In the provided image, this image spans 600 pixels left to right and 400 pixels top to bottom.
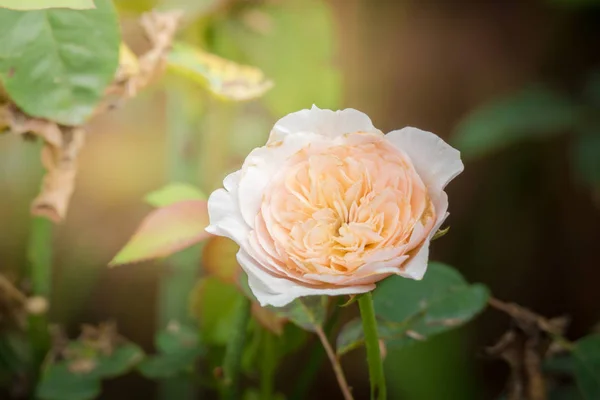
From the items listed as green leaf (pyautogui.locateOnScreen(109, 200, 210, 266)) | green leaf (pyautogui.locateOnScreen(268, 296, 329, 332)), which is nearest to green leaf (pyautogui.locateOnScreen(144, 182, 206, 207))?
green leaf (pyautogui.locateOnScreen(109, 200, 210, 266))

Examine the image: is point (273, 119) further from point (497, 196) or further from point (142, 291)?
point (497, 196)

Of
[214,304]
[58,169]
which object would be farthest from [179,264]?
[58,169]

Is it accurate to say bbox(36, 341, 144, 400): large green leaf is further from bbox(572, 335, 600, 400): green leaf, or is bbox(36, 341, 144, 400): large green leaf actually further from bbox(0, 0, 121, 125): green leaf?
bbox(572, 335, 600, 400): green leaf

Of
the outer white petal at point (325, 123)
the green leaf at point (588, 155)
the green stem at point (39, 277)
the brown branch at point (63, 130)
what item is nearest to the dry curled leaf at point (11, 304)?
the green stem at point (39, 277)

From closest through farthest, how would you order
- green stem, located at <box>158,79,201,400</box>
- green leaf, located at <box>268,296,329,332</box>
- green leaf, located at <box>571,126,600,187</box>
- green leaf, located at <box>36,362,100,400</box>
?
green leaf, located at <box>268,296,329,332</box>
green leaf, located at <box>36,362,100,400</box>
green stem, located at <box>158,79,201,400</box>
green leaf, located at <box>571,126,600,187</box>

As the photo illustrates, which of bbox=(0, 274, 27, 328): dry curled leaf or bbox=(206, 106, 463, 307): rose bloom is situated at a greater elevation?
bbox=(206, 106, 463, 307): rose bloom

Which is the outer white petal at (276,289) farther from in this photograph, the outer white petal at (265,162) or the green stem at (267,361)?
the green stem at (267,361)

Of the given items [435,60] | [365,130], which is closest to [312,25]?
[435,60]
